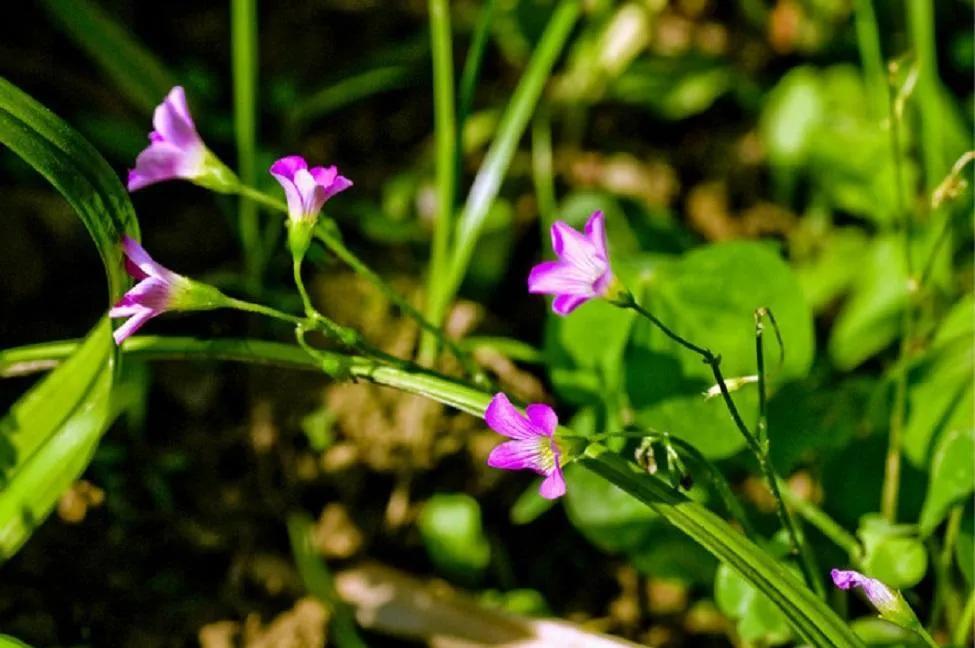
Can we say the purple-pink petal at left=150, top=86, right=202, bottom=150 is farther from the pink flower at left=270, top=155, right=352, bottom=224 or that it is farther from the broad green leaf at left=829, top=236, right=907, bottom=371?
the broad green leaf at left=829, top=236, right=907, bottom=371

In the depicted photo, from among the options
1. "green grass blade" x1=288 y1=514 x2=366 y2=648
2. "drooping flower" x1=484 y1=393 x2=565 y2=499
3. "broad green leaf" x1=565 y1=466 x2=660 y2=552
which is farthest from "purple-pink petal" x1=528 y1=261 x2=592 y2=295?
"green grass blade" x1=288 y1=514 x2=366 y2=648

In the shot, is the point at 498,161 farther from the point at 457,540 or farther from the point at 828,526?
the point at 828,526

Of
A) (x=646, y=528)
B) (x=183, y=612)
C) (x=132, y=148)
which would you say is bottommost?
(x=183, y=612)

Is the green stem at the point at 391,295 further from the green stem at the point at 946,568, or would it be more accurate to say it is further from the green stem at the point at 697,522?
the green stem at the point at 946,568

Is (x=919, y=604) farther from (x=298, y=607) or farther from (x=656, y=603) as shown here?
(x=298, y=607)

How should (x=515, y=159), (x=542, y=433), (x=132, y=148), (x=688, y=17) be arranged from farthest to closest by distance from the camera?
(x=688, y=17) < (x=515, y=159) < (x=132, y=148) < (x=542, y=433)

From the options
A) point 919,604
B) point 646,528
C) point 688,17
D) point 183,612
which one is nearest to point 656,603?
point 646,528

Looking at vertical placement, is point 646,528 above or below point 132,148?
below

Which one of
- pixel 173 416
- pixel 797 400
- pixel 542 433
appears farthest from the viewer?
pixel 173 416

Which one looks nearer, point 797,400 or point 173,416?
point 797,400
